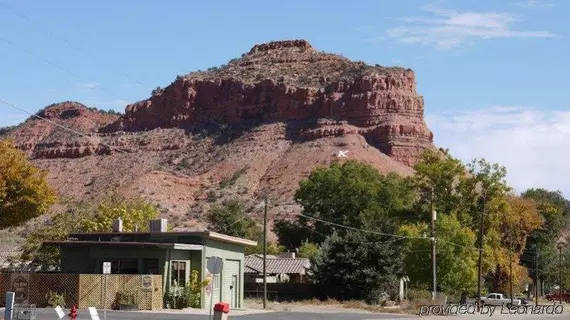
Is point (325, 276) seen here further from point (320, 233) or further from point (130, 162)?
point (130, 162)

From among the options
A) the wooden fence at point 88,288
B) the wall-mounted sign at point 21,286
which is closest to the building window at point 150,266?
the wooden fence at point 88,288

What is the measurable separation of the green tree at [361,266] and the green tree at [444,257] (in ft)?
26.2

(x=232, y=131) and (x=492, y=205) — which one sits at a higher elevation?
(x=232, y=131)

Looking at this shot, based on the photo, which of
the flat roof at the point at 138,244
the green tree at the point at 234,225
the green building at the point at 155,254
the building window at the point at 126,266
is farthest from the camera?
the green tree at the point at 234,225

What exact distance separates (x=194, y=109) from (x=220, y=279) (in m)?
138

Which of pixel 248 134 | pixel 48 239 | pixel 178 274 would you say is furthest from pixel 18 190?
pixel 248 134

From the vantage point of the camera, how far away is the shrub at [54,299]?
42.1m

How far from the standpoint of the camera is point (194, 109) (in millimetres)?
185750

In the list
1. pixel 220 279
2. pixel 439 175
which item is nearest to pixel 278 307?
pixel 220 279

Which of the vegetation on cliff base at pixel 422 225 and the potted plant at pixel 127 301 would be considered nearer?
the potted plant at pixel 127 301

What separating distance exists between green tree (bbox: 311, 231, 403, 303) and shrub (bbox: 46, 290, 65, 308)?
918 inches

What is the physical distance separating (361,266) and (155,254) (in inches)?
777

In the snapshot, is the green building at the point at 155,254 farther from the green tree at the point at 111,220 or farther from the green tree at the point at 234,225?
the green tree at the point at 234,225

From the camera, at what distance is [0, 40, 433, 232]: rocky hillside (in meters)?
154
